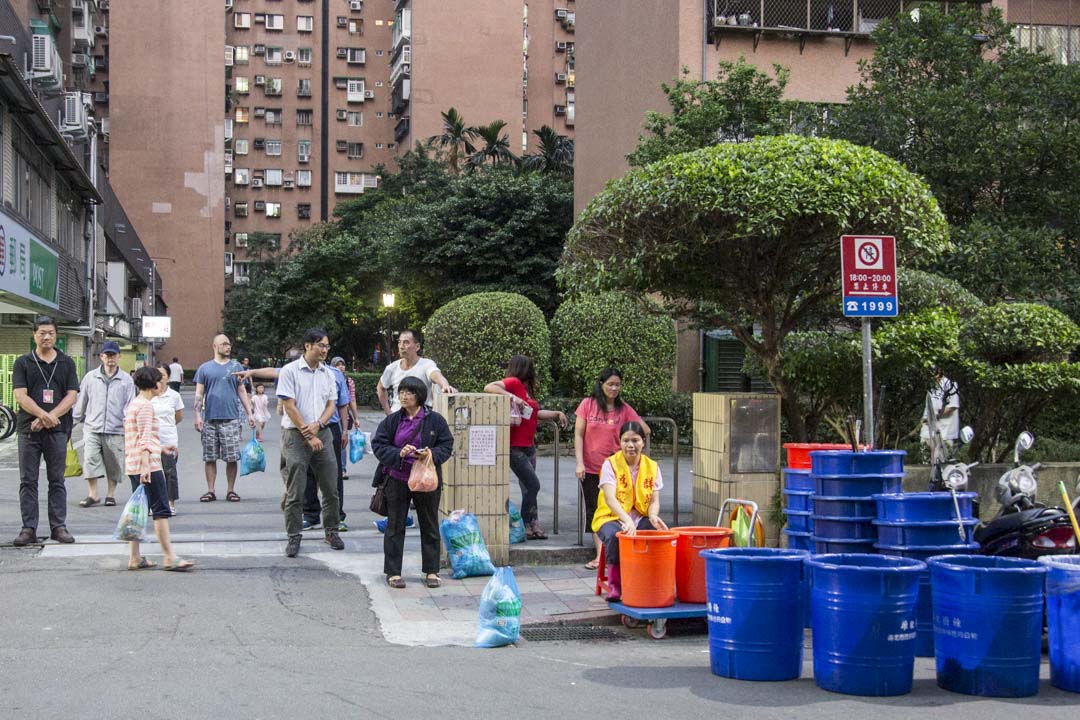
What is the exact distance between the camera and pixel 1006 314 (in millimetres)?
12047

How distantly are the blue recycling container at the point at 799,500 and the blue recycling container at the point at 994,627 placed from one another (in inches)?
91.5

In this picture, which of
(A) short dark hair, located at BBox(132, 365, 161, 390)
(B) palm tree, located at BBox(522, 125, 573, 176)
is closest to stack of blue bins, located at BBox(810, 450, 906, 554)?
(A) short dark hair, located at BBox(132, 365, 161, 390)

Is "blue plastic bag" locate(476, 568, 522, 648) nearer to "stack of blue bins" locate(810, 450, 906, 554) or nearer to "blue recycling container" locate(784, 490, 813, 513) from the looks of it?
"stack of blue bins" locate(810, 450, 906, 554)

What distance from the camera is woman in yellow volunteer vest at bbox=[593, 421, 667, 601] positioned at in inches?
328

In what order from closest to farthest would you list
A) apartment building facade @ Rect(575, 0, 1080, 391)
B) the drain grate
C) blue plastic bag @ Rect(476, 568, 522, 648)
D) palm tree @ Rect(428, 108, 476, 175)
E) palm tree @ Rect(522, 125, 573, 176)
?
1. blue plastic bag @ Rect(476, 568, 522, 648)
2. the drain grate
3. apartment building facade @ Rect(575, 0, 1080, 391)
4. palm tree @ Rect(522, 125, 573, 176)
5. palm tree @ Rect(428, 108, 476, 175)

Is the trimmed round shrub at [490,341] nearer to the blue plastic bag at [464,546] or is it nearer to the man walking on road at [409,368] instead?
the man walking on road at [409,368]

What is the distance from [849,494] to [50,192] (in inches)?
1172

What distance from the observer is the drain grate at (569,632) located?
773 cm

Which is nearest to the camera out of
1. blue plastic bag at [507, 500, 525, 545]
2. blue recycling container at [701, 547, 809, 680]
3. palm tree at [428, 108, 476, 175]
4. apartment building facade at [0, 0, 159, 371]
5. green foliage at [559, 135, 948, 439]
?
blue recycling container at [701, 547, 809, 680]

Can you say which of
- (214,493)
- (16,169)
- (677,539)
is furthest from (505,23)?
(677,539)

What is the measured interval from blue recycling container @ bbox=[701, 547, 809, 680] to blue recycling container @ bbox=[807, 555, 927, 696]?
282 millimetres

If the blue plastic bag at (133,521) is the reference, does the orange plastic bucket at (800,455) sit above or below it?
above

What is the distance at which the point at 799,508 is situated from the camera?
8820 millimetres

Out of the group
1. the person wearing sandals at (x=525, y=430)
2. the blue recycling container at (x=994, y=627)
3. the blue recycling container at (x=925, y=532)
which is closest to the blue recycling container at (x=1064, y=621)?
the blue recycling container at (x=994, y=627)
